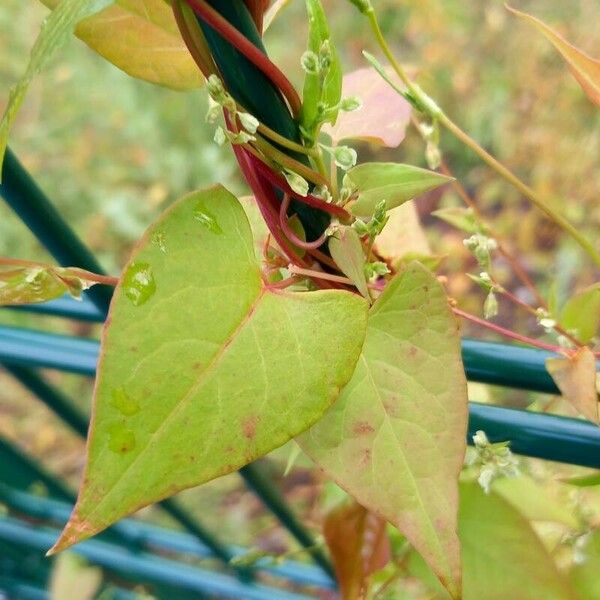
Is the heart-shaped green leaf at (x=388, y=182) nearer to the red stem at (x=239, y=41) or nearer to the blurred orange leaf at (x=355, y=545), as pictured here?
the red stem at (x=239, y=41)

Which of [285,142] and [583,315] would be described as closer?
[285,142]

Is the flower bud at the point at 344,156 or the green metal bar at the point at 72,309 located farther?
the green metal bar at the point at 72,309

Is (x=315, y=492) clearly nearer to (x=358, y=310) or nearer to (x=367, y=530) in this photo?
(x=367, y=530)

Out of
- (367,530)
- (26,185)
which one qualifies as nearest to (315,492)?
(367,530)

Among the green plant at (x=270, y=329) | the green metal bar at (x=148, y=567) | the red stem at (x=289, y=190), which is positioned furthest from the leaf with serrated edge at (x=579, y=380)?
the green metal bar at (x=148, y=567)

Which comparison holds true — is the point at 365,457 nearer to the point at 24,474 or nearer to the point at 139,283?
the point at 139,283

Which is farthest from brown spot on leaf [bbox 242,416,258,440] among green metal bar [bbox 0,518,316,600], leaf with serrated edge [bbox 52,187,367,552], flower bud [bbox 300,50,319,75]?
green metal bar [bbox 0,518,316,600]

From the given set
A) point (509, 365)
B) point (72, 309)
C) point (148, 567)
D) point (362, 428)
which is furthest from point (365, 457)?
point (148, 567)
